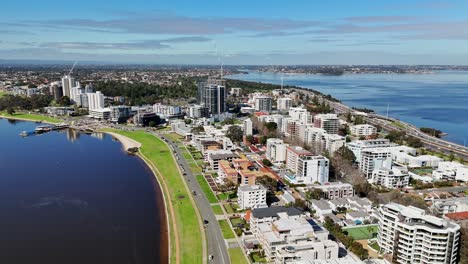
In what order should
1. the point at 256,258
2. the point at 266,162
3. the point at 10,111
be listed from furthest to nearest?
the point at 10,111 < the point at 266,162 < the point at 256,258

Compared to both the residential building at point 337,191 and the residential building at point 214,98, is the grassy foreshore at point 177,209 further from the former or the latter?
the residential building at point 214,98

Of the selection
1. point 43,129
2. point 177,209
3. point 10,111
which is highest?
point 10,111

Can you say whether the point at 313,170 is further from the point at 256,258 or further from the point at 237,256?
the point at 237,256

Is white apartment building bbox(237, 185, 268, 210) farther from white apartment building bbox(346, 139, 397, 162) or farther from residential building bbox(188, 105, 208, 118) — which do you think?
residential building bbox(188, 105, 208, 118)

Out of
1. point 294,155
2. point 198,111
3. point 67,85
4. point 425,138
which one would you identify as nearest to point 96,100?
point 67,85

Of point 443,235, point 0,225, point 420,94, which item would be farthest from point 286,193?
point 420,94

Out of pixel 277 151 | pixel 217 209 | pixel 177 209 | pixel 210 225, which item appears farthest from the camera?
pixel 277 151

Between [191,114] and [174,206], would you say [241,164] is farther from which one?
[191,114]
